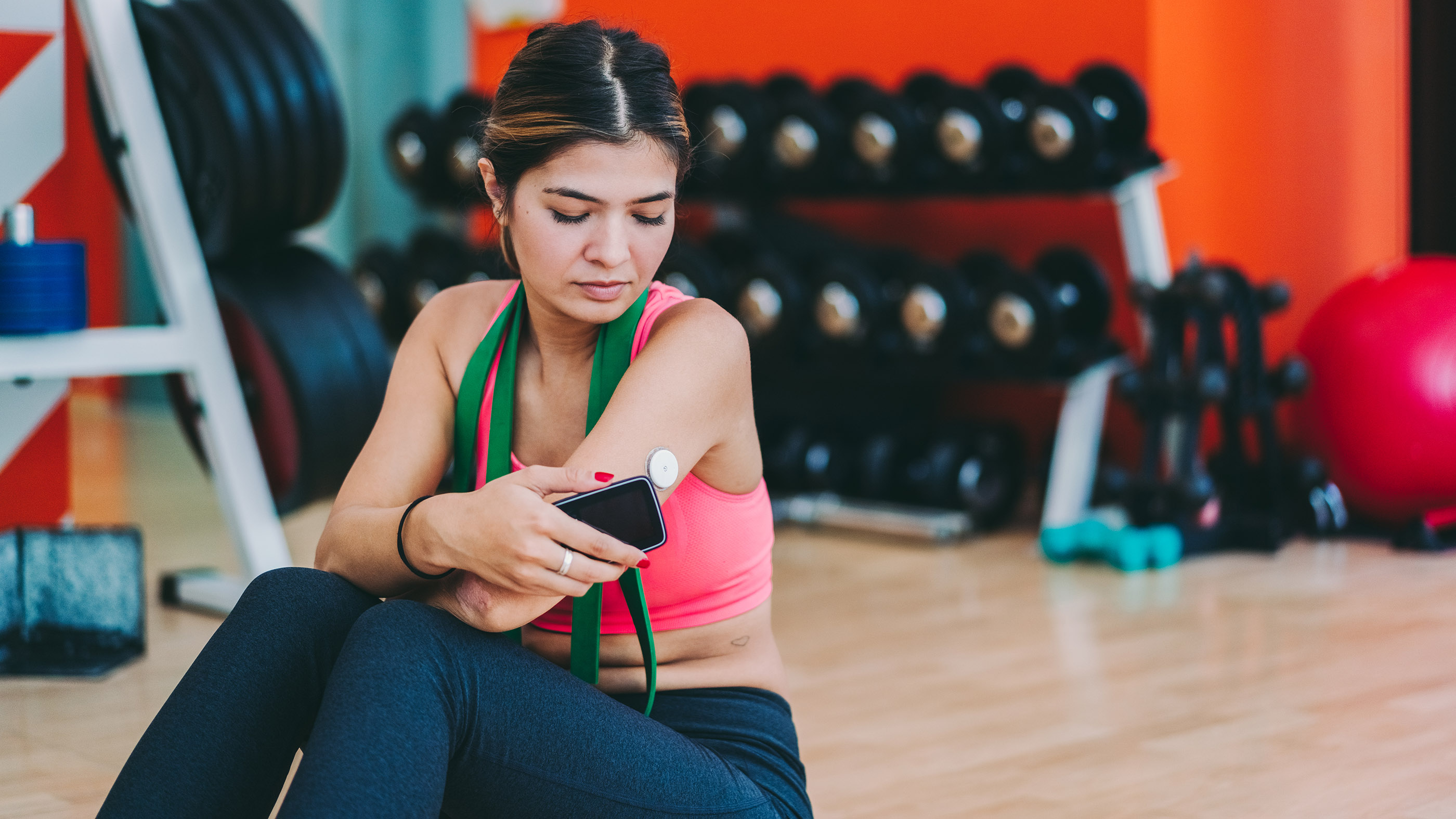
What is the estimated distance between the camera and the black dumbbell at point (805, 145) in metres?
3.38

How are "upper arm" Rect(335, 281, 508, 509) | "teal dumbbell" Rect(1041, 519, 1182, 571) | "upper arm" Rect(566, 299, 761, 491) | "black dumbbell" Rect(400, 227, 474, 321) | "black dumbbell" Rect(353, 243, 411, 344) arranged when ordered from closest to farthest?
"upper arm" Rect(566, 299, 761, 491) → "upper arm" Rect(335, 281, 508, 509) → "teal dumbbell" Rect(1041, 519, 1182, 571) → "black dumbbell" Rect(400, 227, 474, 321) → "black dumbbell" Rect(353, 243, 411, 344)

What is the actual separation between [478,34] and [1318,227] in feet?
9.92

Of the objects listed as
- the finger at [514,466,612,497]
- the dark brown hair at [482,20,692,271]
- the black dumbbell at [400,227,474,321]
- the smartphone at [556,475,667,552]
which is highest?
the dark brown hair at [482,20,692,271]

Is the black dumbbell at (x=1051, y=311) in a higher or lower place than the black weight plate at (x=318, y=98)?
lower

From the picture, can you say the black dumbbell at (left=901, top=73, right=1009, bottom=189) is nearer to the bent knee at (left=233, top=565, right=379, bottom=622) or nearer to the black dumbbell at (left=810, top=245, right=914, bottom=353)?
the black dumbbell at (left=810, top=245, right=914, bottom=353)

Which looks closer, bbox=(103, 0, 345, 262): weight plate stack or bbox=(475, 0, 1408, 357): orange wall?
bbox=(103, 0, 345, 262): weight plate stack

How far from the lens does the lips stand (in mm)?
1073

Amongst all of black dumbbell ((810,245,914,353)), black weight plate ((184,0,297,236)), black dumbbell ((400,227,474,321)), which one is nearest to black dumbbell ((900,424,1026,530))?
black dumbbell ((810,245,914,353))

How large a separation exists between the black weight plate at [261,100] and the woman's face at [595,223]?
1.46 metres

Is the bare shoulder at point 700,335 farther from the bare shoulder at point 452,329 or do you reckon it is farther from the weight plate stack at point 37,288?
the weight plate stack at point 37,288

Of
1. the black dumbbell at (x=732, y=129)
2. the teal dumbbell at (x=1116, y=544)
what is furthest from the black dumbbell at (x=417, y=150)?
the teal dumbbell at (x=1116, y=544)

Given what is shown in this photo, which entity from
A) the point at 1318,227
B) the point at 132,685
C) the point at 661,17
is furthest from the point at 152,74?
the point at 1318,227

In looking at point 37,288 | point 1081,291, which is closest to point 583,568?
point 37,288

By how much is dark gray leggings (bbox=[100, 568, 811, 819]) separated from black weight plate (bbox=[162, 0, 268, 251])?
1.48 metres
